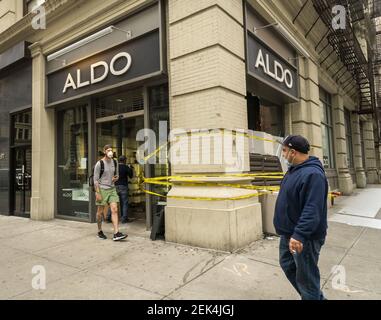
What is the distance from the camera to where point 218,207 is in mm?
5090

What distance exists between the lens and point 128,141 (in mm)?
7977

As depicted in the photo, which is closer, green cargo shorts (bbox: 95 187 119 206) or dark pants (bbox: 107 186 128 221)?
green cargo shorts (bbox: 95 187 119 206)

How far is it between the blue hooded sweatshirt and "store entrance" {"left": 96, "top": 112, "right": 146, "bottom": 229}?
192 inches

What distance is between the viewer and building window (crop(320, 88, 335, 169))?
40.4 feet

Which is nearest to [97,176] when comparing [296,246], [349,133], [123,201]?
[123,201]

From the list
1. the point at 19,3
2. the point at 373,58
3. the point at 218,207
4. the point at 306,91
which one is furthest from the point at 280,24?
the point at 373,58

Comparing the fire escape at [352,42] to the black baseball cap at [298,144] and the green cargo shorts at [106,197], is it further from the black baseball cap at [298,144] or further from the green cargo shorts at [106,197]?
the black baseball cap at [298,144]

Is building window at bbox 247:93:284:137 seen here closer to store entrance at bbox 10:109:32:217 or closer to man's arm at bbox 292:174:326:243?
man's arm at bbox 292:174:326:243

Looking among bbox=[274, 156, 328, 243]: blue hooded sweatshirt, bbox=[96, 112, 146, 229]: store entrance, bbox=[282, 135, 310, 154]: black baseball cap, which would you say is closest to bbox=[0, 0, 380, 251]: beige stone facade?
bbox=[96, 112, 146, 229]: store entrance

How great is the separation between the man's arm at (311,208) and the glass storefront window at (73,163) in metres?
6.65

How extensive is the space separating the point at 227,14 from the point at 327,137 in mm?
9123

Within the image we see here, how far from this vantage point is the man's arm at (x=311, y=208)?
236cm
